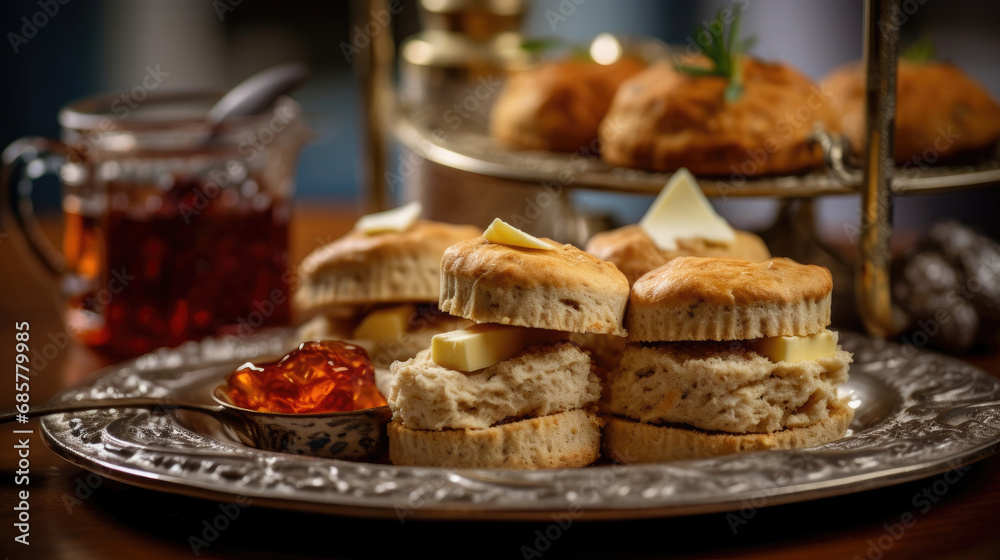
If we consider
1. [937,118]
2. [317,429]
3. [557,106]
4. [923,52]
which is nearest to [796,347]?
[317,429]

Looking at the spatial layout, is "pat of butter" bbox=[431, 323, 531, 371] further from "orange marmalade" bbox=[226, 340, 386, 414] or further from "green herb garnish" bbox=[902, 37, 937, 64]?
"green herb garnish" bbox=[902, 37, 937, 64]

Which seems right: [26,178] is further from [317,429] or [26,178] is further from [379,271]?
[317,429]

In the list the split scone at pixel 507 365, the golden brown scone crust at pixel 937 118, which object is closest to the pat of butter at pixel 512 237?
the split scone at pixel 507 365

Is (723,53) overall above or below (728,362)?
above

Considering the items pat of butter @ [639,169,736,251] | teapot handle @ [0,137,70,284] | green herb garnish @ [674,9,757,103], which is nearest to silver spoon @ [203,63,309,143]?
teapot handle @ [0,137,70,284]

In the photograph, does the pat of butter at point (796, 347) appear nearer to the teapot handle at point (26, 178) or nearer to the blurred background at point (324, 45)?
the teapot handle at point (26, 178)

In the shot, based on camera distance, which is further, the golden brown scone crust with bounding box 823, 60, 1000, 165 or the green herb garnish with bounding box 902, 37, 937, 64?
the green herb garnish with bounding box 902, 37, 937, 64
